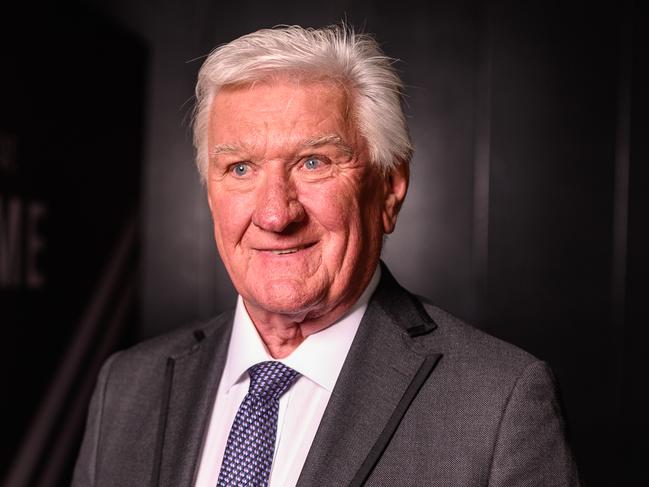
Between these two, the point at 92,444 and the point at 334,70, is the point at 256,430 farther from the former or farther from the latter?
the point at 334,70

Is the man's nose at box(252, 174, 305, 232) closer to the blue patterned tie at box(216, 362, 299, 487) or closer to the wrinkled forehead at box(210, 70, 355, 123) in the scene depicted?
the wrinkled forehead at box(210, 70, 355, 123)

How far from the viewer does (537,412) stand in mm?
1407

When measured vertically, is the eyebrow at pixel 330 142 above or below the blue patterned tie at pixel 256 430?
above

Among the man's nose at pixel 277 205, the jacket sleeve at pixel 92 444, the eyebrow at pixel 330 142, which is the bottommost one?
the jacket sleeve at pixel 92 444

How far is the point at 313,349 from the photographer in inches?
62.4

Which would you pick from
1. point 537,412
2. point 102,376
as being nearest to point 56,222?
point 102,376

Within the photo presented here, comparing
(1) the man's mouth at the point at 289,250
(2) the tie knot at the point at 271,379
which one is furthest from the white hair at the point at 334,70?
(2) the tie knot at the point at 271,379

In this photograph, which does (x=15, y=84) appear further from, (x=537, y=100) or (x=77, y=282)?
(x=537, y=100)

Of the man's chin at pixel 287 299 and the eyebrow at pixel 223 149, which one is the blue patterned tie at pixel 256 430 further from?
the eyebrow at pixel 223 149

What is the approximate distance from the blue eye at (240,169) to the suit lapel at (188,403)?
15.6 inches

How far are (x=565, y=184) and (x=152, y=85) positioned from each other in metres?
1.66

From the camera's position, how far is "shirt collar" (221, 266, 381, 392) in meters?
1.57

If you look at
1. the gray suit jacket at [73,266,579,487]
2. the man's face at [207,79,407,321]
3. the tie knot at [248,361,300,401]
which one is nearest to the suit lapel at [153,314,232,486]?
the gray suit jacket at [73,266,579,487]

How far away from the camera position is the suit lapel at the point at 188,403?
1591mm
